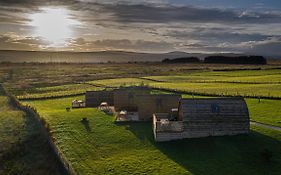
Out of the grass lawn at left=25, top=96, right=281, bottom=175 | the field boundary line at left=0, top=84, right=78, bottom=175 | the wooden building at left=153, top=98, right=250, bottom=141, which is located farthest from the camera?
the wooden building at left=153, top=98, right=250, bottom=141

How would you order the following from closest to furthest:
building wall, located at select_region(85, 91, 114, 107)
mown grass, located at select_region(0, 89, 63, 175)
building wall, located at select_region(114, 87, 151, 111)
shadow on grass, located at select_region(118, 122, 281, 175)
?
shadow on grass, located at select_region(118, 122, 281, 175) → mown grass, located at select_region(0, 89, 63, 175) → building wall, located at select_region(114, 87, 151, 111) → building wall, located at select_region(85, 91, 114, 107)

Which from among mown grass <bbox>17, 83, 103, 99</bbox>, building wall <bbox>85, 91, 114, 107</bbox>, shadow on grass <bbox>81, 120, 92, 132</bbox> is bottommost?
shadow on grass <bbox>81, 120, 92, 132</bbox>

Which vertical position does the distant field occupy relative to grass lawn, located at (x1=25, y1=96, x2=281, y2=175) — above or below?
above

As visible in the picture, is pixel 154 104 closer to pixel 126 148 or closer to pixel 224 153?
pixel 126 148

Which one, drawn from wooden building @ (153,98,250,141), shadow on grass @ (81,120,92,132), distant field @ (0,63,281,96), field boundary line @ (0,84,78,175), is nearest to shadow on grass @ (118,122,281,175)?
wooden building @ (153,98,250,141)

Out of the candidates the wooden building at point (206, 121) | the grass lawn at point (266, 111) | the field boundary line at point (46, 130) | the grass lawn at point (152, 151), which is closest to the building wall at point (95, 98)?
the field boundary line at point (46, 130)

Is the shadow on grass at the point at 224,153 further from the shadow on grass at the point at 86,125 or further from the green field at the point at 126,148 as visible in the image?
the shadow on grass at the point at 86,125

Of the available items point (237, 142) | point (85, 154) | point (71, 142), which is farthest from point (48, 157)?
point (237, 142)

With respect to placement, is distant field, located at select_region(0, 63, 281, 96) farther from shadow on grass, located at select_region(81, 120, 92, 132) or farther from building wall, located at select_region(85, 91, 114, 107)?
shadow on grass, located at select_region(81, 120, 92, 132)
